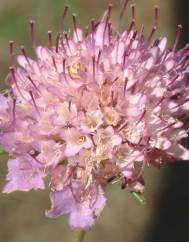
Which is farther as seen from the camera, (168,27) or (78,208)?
(168,27)

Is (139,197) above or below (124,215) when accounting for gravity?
above

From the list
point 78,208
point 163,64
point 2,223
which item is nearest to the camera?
point 78,208

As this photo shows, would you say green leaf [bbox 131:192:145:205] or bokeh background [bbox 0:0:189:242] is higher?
green leaf [bbox 131:192:145:205]

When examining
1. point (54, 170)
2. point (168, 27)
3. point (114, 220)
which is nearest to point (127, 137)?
point (54, 170)

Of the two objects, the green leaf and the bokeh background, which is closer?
the green leaf

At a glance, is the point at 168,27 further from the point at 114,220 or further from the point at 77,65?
the point at 77,65

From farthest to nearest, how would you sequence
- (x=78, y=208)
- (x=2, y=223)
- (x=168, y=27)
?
(x=168, y=27) < (x=2, y=223) < (x=78, y=208)

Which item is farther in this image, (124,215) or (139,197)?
(124,215)

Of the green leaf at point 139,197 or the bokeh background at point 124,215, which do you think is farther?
the bokeh background at point 124,215

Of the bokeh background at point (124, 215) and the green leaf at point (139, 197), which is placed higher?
the green leaf at point (139, 197)

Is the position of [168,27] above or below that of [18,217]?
above

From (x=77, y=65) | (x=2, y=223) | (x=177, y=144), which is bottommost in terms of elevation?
(x=2, y=223)
